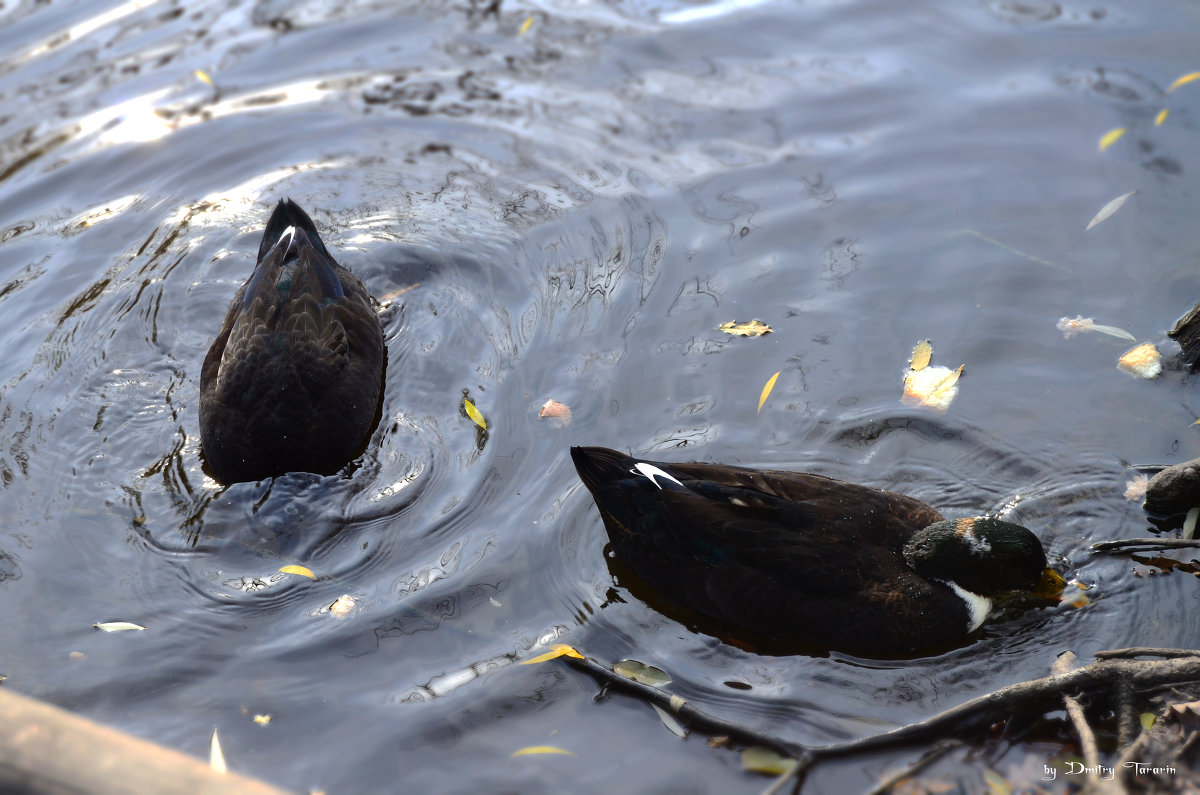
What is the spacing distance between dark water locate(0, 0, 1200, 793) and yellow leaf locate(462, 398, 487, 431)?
0.29ft

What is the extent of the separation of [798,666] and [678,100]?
5552mm

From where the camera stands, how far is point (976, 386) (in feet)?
18.8

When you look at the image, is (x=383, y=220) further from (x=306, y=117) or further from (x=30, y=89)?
(x=30, y=89)

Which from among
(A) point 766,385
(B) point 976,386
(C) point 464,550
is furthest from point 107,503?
(B) point 976,386

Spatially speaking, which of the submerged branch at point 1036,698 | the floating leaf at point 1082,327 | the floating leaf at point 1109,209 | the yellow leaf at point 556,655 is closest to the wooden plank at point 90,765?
the submerged branch at point 1036,698

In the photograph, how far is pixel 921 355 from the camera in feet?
19.5

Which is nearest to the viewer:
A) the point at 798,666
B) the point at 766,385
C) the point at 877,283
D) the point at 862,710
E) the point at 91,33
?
the point at 862,710

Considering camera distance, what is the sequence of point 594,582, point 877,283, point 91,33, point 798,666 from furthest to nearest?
point 91,33
point 877,283
point 594,582
point 798,666

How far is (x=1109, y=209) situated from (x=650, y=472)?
419 cm

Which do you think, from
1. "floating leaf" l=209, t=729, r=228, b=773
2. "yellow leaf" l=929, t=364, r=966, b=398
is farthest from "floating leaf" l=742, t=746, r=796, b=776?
"yellow leaf" l=929, t=364, r=966, b=398

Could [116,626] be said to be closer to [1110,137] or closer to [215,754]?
[215,754]

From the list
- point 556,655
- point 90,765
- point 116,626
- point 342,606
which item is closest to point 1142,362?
point 556,655

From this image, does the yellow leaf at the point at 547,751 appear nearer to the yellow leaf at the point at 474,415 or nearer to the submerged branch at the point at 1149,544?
the yellow leaf at the point at 474,415

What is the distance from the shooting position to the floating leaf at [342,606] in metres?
4.85
